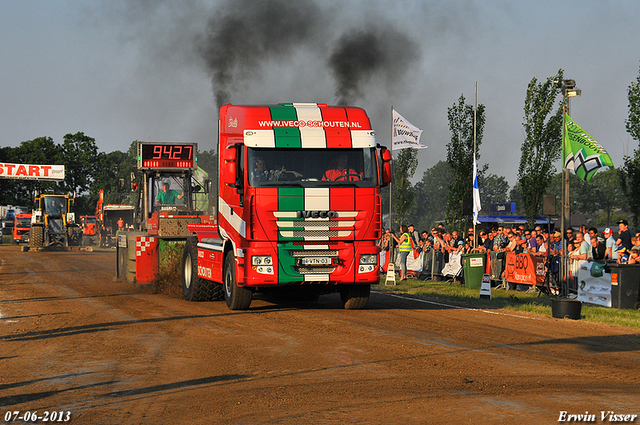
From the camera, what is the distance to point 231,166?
1217 cm

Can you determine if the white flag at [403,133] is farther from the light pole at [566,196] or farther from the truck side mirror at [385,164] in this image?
the truck side mirror at [385,164]

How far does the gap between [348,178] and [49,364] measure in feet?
20.2

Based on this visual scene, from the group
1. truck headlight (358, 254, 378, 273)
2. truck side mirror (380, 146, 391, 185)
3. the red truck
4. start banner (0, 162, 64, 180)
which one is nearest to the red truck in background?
start banner (0, 162, 64, 180)

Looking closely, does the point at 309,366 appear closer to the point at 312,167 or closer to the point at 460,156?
the point at 312,167

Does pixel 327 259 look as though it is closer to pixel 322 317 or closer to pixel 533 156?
pixel 322 317

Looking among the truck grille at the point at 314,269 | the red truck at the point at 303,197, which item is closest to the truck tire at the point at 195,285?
the red truck at the point at 303,197

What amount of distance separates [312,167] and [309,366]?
202 inches

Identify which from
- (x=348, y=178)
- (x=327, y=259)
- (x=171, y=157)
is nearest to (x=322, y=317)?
(x=327, y=259)

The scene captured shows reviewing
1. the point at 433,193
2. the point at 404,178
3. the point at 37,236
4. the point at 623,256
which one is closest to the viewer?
the point at 623,256

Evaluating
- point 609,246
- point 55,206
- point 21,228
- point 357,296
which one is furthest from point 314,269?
point 21,228

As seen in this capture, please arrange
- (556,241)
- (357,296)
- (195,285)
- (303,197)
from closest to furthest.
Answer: (303,197) → (357,296) → (195,285) → (556,241)

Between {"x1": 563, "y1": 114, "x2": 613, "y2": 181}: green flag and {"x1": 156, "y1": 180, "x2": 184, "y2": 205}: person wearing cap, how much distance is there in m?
10.4

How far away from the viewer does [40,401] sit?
6.27m

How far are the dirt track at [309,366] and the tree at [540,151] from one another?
755 inches
